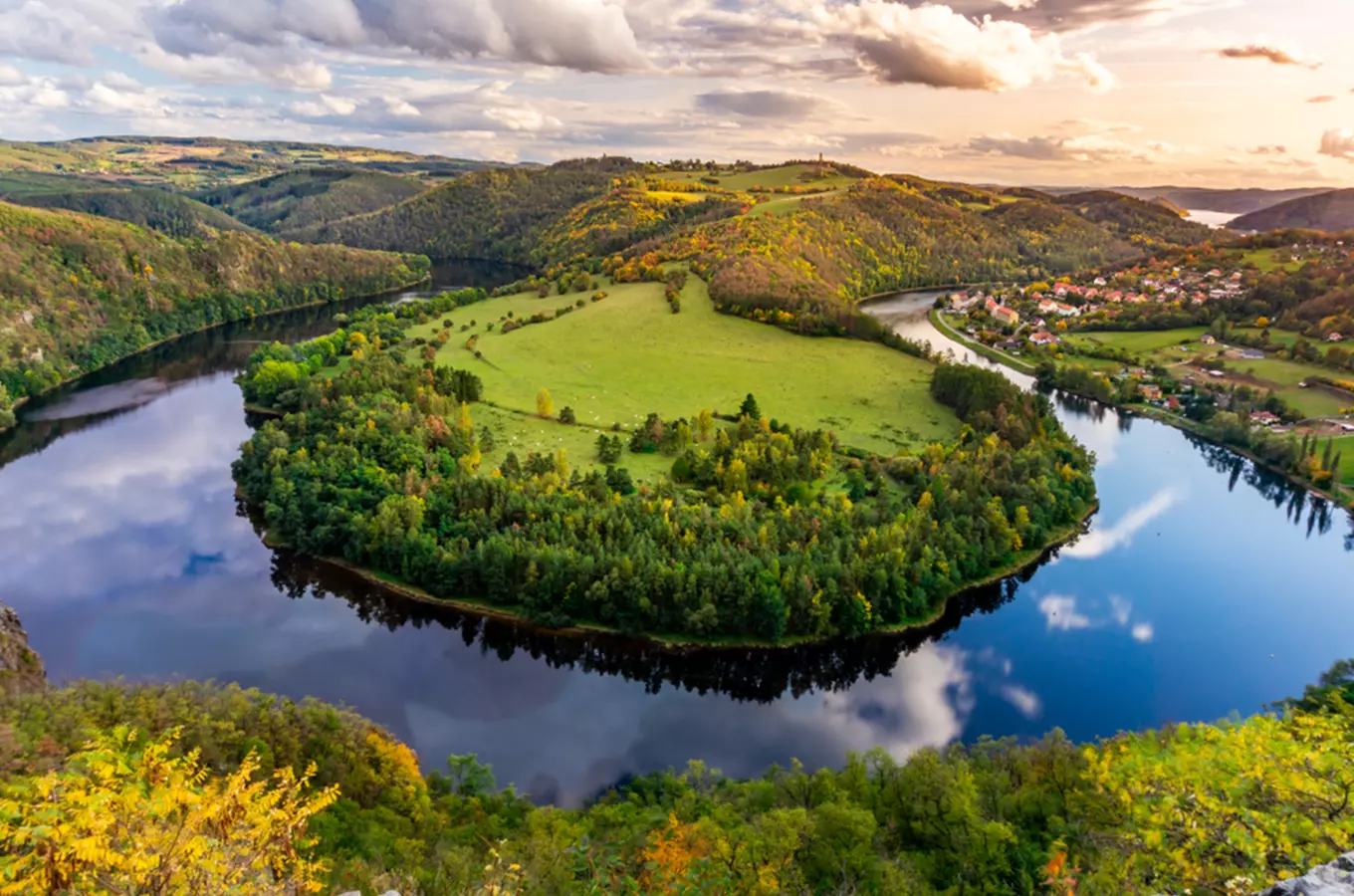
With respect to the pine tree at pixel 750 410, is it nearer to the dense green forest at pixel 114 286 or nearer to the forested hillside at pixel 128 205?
the dense green forest at pixel 114 286

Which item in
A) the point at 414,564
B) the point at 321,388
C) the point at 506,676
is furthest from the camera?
the point at 321,388

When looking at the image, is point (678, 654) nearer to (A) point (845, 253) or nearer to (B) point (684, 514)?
(B) point (684, 514)

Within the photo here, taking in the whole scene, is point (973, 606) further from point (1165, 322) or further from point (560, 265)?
point (560, 265)

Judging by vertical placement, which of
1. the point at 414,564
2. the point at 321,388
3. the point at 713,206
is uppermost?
the point at 713,206

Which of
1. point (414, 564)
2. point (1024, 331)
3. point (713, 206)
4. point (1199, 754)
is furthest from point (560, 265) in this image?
point (1199, 754)

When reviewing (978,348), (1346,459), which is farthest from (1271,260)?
(1346,459)

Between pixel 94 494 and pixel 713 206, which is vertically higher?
pixel 713 206
